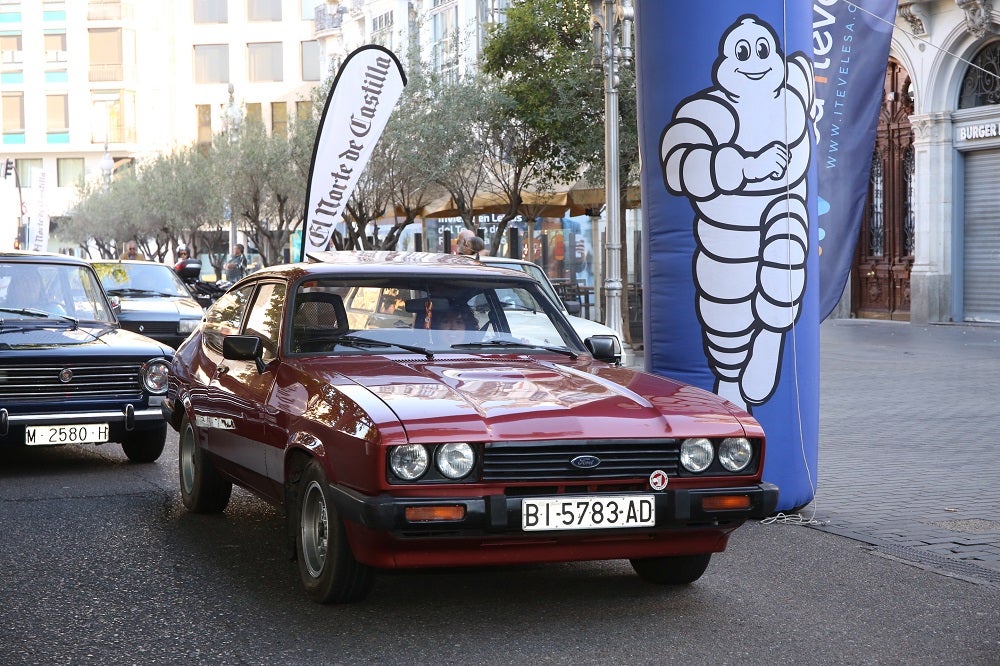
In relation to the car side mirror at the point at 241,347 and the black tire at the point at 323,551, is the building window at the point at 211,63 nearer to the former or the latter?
the car side mirror at the point at 241,347

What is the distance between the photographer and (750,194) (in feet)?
26.7

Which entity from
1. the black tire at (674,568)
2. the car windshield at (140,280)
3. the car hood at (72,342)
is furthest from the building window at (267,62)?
the black tire at (674,568)

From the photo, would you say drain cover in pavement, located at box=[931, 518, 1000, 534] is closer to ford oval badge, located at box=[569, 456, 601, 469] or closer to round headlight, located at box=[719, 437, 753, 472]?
round headlight, located at box=[719, 437, 753, 472]

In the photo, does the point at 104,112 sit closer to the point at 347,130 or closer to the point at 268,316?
the point at 347,130

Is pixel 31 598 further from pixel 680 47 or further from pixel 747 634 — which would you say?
pixel 680 47

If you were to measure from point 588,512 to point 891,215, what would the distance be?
24276mm

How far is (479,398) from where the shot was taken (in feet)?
18.8

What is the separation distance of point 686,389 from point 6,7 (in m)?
90.5

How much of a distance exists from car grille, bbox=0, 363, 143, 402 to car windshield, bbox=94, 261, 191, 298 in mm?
9524

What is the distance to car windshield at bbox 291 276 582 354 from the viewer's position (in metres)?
6.81

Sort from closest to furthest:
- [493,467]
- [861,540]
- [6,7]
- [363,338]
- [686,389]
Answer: [493,467]
[686,389]
[363,338]
[861,540]
[6,7]

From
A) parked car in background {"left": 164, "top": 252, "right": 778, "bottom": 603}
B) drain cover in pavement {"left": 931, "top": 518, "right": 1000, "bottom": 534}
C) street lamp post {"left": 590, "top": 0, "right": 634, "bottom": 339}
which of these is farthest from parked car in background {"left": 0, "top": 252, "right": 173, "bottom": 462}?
street lamp post {"left": 590, "top": 0, "right": 634, "bottom": 339}

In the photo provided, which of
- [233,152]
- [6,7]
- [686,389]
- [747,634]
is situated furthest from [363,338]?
[6,7]

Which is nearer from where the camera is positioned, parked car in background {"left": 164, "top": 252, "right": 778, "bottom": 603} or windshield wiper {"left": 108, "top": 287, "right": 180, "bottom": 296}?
parked car in background {"left": 164, "top": 252, "right": 778, "bottom": 603}
